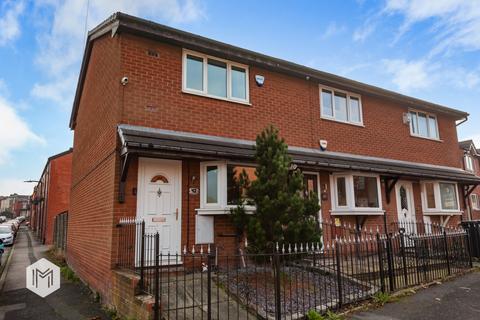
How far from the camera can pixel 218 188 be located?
8.25 m

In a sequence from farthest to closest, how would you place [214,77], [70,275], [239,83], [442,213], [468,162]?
[468,162] < [442,213] < [70,275] < [239,83] < [214,77]

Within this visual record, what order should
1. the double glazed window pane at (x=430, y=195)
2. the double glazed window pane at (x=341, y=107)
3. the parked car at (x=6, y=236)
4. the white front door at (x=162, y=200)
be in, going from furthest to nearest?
the parked car at (x=6, y=236) → the double glazed window pane at (x=430, y=195) → the double glazed window pane at (x=341, y=107) → the white front door at (x=162, y=200)

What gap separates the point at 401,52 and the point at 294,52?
4209mm

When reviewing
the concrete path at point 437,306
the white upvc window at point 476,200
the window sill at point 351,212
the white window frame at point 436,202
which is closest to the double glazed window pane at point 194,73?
the window sill at point 351,212

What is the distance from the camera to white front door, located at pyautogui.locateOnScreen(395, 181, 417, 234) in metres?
12.3

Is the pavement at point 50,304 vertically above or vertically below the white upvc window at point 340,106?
below

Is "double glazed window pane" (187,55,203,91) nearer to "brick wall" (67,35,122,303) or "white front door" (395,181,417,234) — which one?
"brick wall" (67,35,122,303)

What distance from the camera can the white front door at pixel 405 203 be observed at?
40.3 ft

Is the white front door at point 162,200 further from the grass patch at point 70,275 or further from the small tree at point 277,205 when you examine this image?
the grass patch at point 70,275

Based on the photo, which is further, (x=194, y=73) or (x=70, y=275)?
(x=70, y=275)

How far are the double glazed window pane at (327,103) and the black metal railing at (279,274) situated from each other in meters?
5.22

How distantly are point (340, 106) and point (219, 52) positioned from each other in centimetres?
530

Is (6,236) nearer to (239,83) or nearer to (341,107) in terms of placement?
(239,83)

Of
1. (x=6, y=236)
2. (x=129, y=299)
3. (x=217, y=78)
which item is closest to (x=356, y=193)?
(x=217, y=78)
